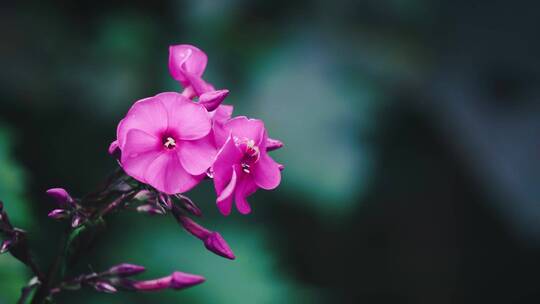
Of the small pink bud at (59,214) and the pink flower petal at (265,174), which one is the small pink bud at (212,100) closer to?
the pink flower petal at (265,174)

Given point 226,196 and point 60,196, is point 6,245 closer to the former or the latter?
point 60,196

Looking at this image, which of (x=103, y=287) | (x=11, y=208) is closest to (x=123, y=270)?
(x=103, y=287)

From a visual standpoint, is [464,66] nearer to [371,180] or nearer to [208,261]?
[371,180]

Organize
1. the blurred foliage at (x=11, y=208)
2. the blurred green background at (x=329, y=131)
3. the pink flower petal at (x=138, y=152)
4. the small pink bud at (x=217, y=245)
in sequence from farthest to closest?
the blurred green background at (x=329, y=131) → the blurred foliage at (x=11, y=208) → the small pink bud at (x=217, y=245) → the pink flower petal at (x=138, y=152)

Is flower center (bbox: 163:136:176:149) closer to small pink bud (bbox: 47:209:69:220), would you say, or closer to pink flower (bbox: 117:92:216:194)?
pink flower (bbox: 117:92:216:194)

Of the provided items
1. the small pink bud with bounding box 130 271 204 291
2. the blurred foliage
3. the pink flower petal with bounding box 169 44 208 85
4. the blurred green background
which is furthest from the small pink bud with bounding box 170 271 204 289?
the blurred green background

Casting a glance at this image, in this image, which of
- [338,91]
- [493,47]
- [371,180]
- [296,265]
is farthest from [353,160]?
[493,47]

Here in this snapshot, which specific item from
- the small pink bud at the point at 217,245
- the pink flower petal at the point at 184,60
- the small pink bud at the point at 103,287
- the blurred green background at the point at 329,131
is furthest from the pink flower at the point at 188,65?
the blurred green background at the point at 329,131
